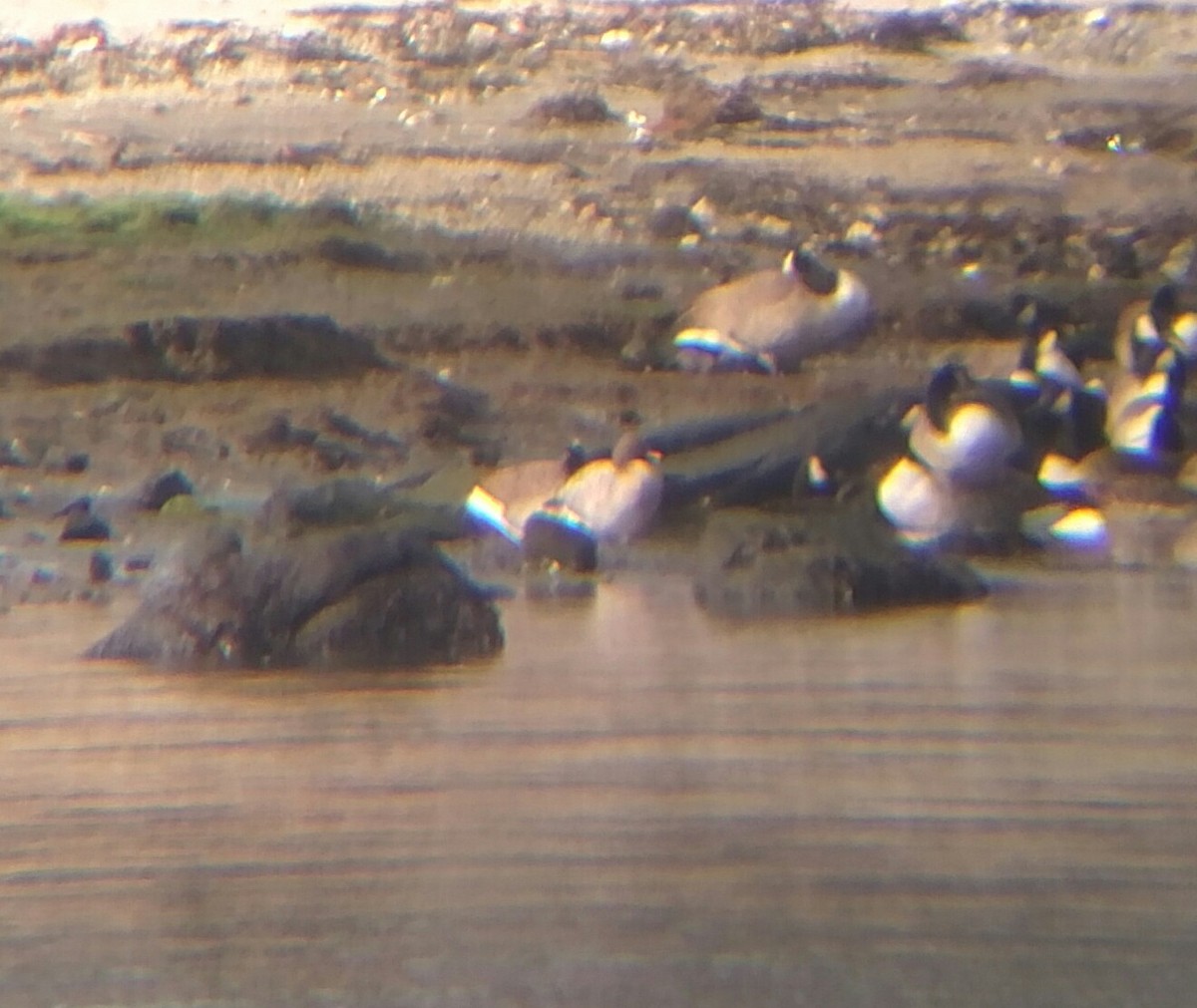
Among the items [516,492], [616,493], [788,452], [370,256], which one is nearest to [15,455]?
[370,256]

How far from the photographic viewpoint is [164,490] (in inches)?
Result: 170

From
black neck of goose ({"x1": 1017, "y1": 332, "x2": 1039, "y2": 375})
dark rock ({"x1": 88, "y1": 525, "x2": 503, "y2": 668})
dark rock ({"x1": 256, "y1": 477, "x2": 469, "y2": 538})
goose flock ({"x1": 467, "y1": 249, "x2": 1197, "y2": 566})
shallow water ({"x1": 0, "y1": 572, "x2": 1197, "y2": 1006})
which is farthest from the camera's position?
black neck of goose ({"x1": 1017, "y1": 332, "x2": 1039, "y2": 375})

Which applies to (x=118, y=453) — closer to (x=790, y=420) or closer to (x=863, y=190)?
(x=790, y=420)

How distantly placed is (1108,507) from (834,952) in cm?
183

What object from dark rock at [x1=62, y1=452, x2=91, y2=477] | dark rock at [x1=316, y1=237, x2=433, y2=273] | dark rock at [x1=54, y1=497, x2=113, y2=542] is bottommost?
dark rock at [x1=54, y1=497, x2=113, y2=542]

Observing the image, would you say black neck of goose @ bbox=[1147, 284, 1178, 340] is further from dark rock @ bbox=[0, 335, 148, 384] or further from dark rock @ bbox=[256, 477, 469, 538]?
dark rock @ bbox=[0, 335, 148, 384]

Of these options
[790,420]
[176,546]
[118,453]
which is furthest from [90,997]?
[790,420]

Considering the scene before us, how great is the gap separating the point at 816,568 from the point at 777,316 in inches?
23.0

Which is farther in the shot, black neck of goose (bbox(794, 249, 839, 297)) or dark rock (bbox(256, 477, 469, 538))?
black neck of goose (bbox(794, 249, 839, 297))

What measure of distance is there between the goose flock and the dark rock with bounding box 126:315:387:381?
466mm

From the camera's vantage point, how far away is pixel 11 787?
355cm

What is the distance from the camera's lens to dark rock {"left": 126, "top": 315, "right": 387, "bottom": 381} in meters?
4.30

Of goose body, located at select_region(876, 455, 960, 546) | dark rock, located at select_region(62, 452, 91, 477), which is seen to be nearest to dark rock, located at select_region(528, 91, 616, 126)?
goose body, located at select_region(876, 455, 960, 546)

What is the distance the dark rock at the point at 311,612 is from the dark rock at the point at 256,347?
513 millimetres
